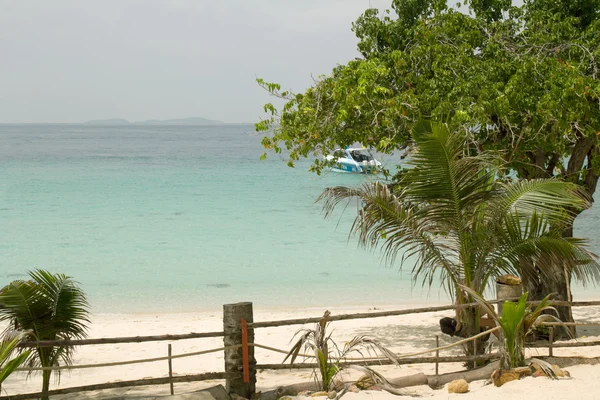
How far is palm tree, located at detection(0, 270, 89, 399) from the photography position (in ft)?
18.9

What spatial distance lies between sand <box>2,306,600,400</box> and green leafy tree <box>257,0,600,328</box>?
5.99 ft

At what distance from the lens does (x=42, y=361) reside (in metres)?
5.81

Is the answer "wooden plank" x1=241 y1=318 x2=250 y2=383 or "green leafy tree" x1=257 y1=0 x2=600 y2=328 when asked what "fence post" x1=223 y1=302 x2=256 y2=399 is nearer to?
"wooden plank" x1=241 y1=318 x2=250 y2=383

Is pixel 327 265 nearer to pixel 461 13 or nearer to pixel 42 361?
pixel 461 13

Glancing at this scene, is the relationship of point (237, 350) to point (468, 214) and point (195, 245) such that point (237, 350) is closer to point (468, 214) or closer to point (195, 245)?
point (468, 214)

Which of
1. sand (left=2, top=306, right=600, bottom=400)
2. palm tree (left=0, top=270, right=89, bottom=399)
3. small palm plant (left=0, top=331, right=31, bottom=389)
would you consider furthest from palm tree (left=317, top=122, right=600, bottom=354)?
small palm plant (left=0, top=331, right=31, bottom=389)

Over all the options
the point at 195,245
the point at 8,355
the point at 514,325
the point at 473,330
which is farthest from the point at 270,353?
the point at 195,245

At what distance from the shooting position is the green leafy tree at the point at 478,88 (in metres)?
7.66

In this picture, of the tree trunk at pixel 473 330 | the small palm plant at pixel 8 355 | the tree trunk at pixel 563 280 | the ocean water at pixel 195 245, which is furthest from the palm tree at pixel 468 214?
the small palm plant at pixel 8 355

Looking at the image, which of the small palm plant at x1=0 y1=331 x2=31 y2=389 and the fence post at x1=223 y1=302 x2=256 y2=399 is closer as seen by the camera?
the small palm plant at x1=0 y1=331 x2=31 y2=389

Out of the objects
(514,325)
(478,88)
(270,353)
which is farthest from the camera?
(270,353)

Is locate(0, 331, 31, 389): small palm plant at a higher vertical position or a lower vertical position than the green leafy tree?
lower

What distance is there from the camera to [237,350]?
602 cm

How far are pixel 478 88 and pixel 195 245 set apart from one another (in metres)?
13.4
